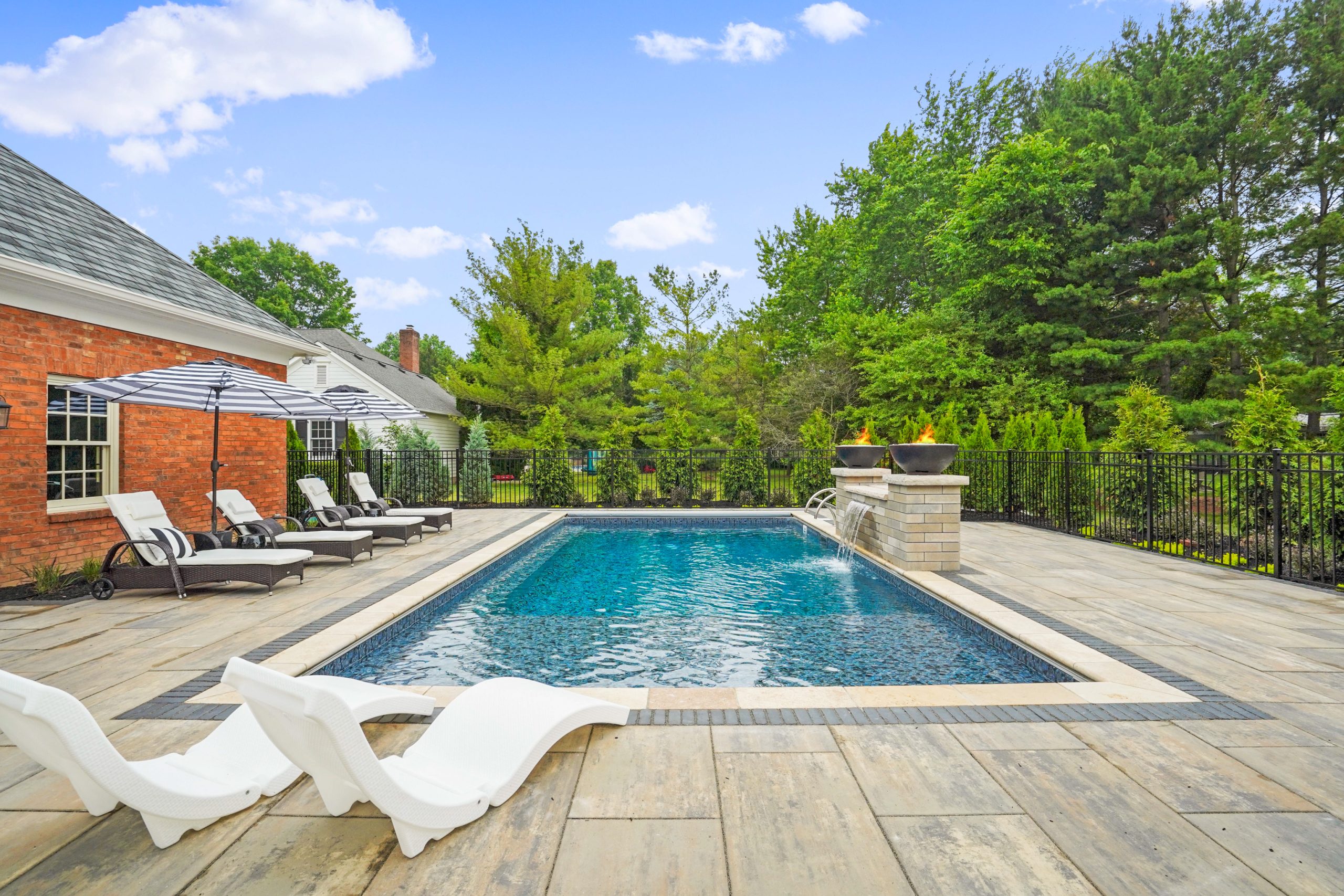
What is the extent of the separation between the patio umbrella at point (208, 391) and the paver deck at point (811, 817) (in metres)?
3.39

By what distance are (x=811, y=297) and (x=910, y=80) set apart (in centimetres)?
892

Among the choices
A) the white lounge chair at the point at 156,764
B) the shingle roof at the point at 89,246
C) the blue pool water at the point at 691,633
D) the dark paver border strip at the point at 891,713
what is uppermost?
the shingle roof at the point at 89,246

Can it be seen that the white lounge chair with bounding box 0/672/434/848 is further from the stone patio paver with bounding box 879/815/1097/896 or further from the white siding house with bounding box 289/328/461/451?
the white siding house with bounding box 289/328/461/451

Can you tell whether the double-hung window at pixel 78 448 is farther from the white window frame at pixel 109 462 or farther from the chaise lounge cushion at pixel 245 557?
the chaise lounge cushion at pixel 245 557

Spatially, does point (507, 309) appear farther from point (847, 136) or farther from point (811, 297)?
point (847, 136)

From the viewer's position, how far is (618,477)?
15039 millimetres

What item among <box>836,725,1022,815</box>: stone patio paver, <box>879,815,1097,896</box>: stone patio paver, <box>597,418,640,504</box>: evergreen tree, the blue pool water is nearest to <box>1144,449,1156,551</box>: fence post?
the blue pool water

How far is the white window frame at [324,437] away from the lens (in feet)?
59.8

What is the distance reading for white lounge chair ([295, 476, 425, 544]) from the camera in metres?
8.59

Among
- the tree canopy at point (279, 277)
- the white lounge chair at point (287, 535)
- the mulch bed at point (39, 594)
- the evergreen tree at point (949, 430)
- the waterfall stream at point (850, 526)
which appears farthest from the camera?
the tree canopy at point (279, 277)

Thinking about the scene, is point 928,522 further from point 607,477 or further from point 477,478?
point 477,478

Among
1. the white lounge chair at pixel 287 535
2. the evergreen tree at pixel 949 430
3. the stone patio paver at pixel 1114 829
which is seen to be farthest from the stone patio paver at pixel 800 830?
the evergreen tree at pixel 949 430

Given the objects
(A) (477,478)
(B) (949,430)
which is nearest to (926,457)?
(B) (949,430)

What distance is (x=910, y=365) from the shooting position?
1969 cm
